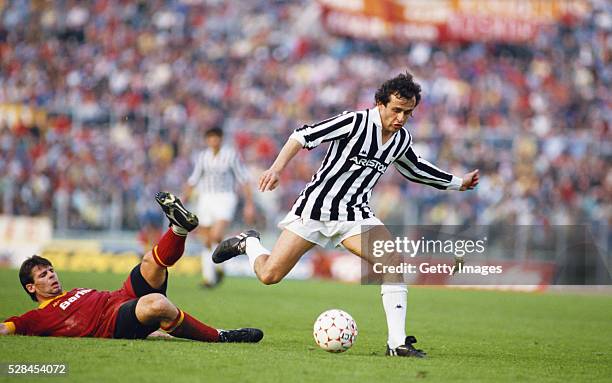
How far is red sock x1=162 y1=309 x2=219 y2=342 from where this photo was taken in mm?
8266

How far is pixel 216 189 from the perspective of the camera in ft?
56.5

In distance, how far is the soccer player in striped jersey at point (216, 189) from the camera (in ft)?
55.6

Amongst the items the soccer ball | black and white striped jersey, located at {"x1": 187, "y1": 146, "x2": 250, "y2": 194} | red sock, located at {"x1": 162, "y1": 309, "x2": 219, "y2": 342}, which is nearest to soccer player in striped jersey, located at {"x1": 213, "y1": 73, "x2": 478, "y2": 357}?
the soccer ball

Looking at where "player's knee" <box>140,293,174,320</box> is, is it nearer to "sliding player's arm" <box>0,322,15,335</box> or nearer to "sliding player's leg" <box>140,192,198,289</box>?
"sliding player's leg" <box>140,192,198,289</box>

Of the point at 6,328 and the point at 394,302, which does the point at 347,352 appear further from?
the point at 6,328

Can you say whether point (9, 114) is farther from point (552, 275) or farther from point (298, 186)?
point (552, 275)

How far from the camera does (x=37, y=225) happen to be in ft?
76.0

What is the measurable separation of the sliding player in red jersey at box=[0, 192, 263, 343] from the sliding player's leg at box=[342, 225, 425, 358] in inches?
62.4

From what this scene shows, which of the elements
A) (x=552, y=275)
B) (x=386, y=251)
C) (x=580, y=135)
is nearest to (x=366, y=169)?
(x=386, y=251)

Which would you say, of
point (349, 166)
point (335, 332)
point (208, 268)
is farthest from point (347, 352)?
point (208, 268)

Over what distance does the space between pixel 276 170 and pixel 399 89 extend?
1.39 meters

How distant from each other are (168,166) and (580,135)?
431 inches

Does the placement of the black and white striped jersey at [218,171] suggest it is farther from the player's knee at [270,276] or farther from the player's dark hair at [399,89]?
the player's dark hair at [399,89]

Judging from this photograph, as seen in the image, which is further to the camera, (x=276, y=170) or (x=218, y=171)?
(x=218, y=171)
